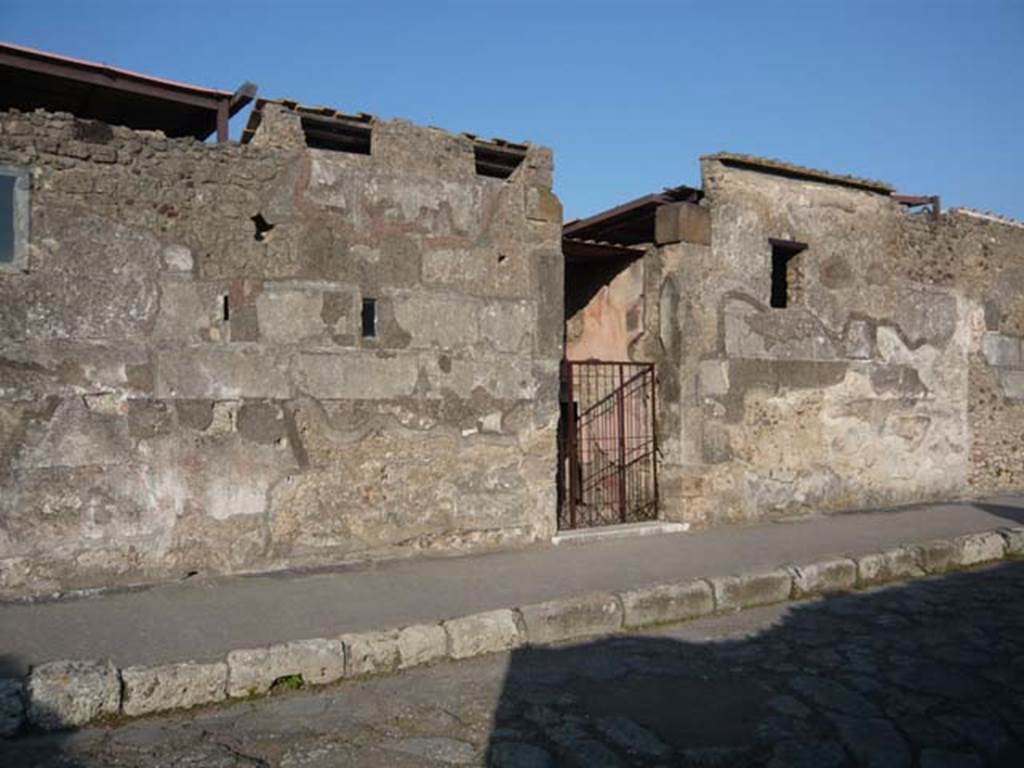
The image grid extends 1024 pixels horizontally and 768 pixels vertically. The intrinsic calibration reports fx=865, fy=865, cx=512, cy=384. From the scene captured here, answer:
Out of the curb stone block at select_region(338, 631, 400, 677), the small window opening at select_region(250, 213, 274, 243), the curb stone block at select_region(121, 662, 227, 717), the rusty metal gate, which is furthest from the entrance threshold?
the curb stone block at select_region(121, 662, 227, 717)

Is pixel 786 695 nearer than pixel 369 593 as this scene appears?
Yes

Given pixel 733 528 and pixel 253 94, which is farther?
pixel 733 528

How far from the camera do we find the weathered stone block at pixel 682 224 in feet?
29.2

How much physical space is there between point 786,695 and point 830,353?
6275 mm

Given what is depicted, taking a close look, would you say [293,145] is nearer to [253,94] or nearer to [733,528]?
[253,94]

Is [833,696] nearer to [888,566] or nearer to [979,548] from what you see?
[888,566]

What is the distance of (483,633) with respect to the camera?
5160mm

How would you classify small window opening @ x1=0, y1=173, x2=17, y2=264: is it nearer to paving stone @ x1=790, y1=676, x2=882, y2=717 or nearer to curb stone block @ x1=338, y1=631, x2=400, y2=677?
curb stone block @ x1=338, y1=631, x2=400, y2=677

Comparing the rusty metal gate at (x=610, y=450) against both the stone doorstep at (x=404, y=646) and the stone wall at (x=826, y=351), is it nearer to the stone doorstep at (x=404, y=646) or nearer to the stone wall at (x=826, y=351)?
the stone wall at (x=826, y=351)

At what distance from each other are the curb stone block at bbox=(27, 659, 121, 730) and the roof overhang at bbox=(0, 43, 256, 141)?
424cm

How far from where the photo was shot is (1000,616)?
603 centimetres

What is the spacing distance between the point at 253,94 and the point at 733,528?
239 inches

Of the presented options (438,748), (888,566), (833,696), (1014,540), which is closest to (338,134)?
(438,748)

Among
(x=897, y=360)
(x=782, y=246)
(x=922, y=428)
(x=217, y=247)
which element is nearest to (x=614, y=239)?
(x=782, y=246)
